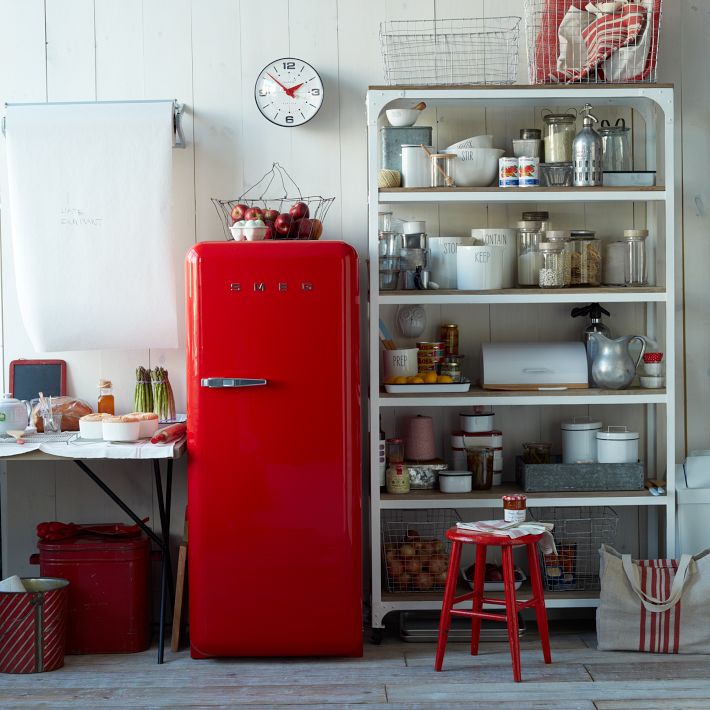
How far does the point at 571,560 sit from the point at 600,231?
4.35ft

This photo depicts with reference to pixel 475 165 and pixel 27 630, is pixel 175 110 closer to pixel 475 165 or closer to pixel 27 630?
pixel 475 165

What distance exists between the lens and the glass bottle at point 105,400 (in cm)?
389

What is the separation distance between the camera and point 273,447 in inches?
138

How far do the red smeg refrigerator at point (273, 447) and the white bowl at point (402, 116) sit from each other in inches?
24.7

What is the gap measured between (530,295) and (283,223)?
3.17 ft

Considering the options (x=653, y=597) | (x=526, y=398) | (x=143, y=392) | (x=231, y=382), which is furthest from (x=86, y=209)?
(x=653, y=597)

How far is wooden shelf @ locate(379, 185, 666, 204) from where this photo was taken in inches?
146

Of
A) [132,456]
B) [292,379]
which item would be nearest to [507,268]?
[292,379]

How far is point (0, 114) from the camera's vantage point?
156 inches

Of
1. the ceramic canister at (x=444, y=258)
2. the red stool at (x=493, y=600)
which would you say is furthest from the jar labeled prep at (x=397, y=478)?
the ceramic canister at (x=444, y=258)

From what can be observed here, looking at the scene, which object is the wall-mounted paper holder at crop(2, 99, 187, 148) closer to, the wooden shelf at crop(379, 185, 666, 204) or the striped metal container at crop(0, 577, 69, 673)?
the wooden shelf at crop(379, 185, 666, 204)

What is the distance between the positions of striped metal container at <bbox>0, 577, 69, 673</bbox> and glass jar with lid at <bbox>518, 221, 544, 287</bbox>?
2096 millimetres

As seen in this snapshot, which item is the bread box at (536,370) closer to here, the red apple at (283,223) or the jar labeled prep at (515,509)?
the jar labeled prep at (515,509)

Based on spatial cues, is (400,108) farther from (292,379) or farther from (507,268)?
(292,379)
